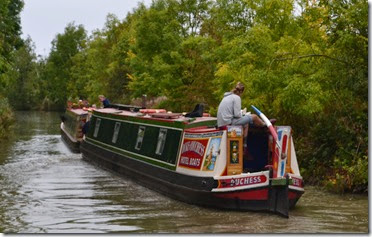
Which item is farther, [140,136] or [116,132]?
[116,132]

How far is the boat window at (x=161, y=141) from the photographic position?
16328 mm

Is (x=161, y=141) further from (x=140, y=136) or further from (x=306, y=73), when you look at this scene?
(x=306, y=73)

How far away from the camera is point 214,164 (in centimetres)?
1353

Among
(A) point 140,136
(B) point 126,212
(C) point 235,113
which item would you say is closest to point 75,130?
(A) point 140,136

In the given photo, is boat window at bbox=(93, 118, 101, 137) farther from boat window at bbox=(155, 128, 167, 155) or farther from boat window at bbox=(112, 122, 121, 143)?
boat window at bbox=(155, 128, 167, 155)

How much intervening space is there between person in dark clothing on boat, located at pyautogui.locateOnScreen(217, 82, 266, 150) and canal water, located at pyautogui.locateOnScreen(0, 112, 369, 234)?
175 cm

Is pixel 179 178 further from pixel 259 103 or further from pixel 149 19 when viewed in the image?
pixel 149 19

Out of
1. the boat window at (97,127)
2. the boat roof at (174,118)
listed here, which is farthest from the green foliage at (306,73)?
the boat window at (97,127)

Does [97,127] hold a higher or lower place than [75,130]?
higher

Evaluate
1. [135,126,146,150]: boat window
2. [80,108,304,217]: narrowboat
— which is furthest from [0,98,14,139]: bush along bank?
[80,108,304,217]: narrowboat

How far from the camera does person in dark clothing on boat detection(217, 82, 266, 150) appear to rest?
1373 cm

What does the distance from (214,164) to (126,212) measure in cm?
193

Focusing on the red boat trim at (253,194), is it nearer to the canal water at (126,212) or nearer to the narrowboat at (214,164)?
the narrowboat at (214,164)

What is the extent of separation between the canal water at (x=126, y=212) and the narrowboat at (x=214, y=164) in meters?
0.26
